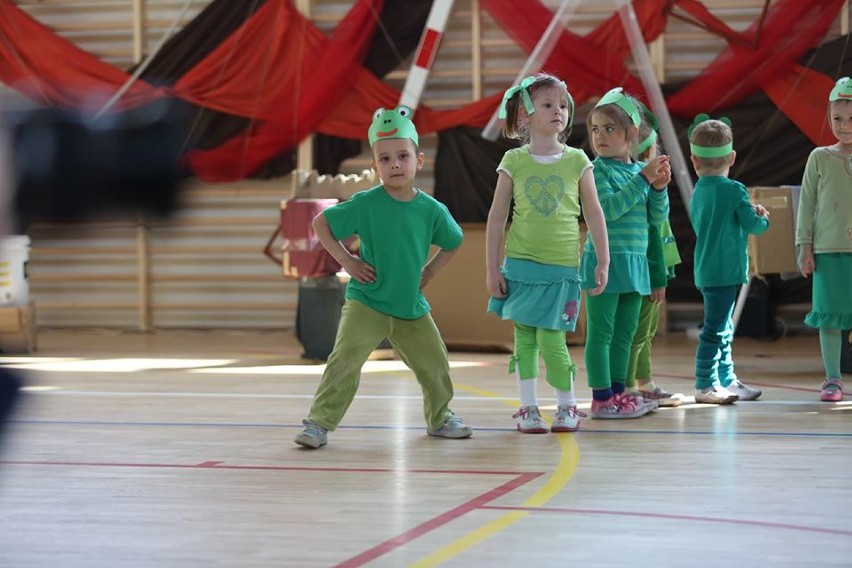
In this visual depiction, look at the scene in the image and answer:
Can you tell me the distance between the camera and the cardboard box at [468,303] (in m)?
7.43

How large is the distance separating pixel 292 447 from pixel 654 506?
1.28 metres

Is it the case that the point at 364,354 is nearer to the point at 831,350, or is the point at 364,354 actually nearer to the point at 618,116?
the point at 618,116

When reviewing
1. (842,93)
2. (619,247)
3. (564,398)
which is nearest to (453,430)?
(564,398)

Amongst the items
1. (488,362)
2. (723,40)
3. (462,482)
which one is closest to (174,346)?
(488,362)

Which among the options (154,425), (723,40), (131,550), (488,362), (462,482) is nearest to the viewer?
(131,550)

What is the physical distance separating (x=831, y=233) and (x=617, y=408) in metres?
1.03

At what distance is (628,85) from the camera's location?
7676 mm

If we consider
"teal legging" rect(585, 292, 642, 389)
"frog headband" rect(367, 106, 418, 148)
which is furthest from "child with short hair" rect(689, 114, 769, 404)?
"frog headband" rect(367, 106, 418, 148)

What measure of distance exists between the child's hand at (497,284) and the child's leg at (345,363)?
36cm

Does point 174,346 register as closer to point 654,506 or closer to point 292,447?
point 292,447

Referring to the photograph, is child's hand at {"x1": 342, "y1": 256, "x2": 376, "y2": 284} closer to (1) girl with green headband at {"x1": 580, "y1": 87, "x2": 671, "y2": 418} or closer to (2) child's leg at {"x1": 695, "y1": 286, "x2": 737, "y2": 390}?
(1) girl with green headband at {"x1": 580, "y1": 87, "x2": 671, "y2": 418}

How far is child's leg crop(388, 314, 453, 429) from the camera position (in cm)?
384

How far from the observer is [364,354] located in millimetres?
3805

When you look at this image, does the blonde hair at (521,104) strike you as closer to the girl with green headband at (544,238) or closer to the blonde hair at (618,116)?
the girl with green headband at (544,238)
